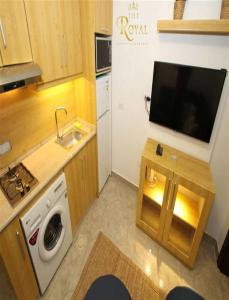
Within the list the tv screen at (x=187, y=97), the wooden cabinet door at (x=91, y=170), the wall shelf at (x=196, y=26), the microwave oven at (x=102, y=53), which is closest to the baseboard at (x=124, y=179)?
the wooden cabinet door at (x=91, y=170)

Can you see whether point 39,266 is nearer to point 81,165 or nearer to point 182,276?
point 81,165

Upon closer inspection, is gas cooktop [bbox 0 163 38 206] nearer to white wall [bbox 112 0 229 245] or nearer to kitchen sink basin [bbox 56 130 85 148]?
kitchen sink basin [bbox 56 130 85 148]

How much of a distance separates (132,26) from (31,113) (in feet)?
4.30

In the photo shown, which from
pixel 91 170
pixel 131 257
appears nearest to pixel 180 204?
pixel 131 257

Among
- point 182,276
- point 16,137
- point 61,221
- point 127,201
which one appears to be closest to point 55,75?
point 16,137

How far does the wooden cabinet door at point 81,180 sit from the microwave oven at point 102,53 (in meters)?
0.79

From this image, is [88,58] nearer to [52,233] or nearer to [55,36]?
[55,36]

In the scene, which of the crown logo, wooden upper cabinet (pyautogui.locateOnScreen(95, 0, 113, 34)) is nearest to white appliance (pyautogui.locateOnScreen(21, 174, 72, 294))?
wooden upper cabinet (pyautogui.locateOnScreen(95, 0, 113, 34))

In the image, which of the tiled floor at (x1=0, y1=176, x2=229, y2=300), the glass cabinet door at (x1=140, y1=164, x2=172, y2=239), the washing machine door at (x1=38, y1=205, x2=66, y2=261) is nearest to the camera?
the washing machine door at (x1=38, y1=205, x2=66, y2=261)

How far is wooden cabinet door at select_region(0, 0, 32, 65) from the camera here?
1.12 m

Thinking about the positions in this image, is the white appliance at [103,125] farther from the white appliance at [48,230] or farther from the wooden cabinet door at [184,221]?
the wooden cabinet door at [184,221]

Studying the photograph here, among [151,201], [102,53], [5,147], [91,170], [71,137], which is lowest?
[151,201]

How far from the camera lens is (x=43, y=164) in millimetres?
1732

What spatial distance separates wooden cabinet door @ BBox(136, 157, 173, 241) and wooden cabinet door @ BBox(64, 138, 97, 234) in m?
0.63
